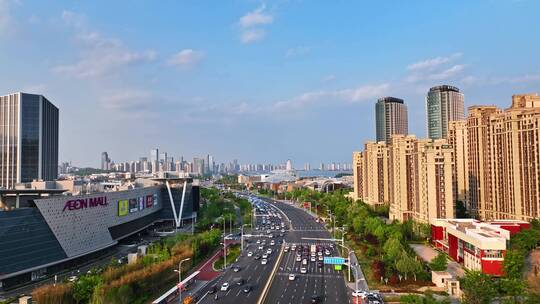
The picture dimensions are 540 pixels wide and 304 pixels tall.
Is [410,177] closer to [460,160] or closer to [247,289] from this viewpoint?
[460,160]

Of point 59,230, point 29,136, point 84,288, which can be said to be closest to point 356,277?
point 84,288

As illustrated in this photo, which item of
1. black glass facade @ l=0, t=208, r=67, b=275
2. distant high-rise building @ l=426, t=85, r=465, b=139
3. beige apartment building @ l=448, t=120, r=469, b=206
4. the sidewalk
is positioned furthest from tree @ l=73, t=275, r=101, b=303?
distant high-rise building @ l=426, t=85, r=465, b=139

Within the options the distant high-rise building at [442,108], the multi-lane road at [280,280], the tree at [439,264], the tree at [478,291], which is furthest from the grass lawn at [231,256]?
the distant high-rise building at [442,108]

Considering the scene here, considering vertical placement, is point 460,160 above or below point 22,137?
below

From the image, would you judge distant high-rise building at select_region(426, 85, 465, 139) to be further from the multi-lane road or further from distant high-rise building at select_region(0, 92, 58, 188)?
distant high-rise building at select_region(0, 92, 58, 188)

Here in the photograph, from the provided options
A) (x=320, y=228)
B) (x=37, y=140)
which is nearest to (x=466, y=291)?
(x=320, y=228)

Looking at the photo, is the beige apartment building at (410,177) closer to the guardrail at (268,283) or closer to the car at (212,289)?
the guardrail at (268,283)

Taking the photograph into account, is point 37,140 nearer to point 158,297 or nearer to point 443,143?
point 158,297
